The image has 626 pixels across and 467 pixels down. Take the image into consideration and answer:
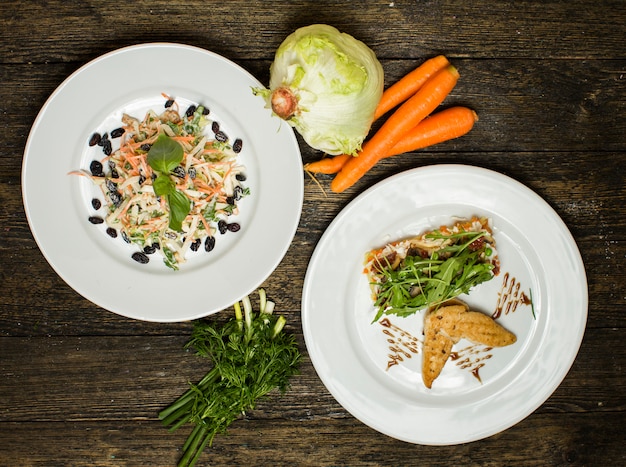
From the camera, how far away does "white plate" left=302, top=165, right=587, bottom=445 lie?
1.97 m

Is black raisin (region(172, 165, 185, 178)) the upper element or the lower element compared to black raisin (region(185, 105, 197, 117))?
lower

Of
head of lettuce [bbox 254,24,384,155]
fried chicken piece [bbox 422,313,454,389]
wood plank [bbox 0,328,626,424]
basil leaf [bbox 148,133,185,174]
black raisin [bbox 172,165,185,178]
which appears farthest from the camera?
wood plank [bbox 0,328,626,424]

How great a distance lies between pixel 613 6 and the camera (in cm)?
203

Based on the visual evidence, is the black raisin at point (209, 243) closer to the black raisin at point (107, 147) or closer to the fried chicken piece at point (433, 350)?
the black raisin at point (107, 147)

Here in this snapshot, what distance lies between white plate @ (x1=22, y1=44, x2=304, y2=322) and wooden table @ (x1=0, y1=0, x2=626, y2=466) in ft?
0.44

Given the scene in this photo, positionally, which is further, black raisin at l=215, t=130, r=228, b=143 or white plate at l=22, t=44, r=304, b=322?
black raisin at l=215, t=130, r=228, b=143

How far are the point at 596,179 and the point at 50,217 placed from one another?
2.08 metres

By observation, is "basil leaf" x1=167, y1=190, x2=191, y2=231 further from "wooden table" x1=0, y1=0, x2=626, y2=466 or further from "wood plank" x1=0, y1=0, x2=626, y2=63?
"wood plank" x1=0, y1=0, x2=626, y2=63

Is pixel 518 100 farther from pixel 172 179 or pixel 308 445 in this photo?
pixel 308 445

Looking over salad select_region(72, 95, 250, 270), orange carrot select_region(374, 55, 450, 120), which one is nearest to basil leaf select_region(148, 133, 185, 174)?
salad select_region(72, 95, 250, 270)

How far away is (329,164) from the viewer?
6.45ft

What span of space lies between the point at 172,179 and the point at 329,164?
570mm

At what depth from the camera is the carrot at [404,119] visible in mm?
1909

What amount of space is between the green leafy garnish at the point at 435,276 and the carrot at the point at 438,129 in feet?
1.13
